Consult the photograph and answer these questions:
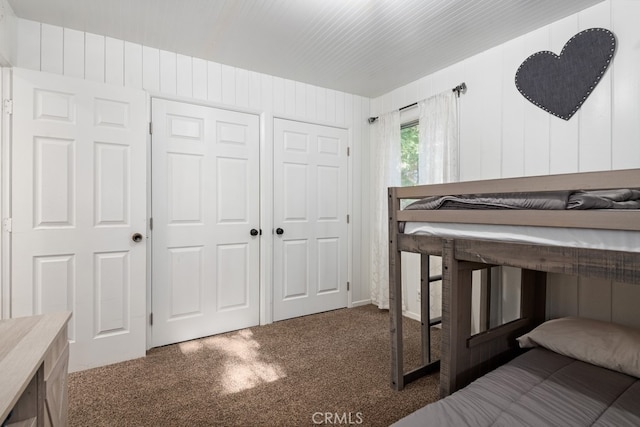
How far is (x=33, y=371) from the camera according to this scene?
32.3 inches

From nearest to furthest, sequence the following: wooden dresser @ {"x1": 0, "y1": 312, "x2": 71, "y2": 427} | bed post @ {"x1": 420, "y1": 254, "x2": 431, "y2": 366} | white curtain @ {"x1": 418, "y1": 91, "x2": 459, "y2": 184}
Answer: wooden dresser @ {"x1": 0, "y1": 312, "x2": 71, "y2": 427} < bed post @ {"x1": 420, "y1": 254, "x2": 431, "y2": 366} < white curtain @ {"x1": 418, "y1": 91, "x2": 459, "y2": 184}

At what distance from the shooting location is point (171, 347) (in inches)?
101

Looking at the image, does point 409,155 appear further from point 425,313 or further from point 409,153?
point 425,313

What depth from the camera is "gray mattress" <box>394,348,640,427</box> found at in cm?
115

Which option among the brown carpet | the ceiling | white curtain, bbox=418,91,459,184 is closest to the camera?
the brown carpet

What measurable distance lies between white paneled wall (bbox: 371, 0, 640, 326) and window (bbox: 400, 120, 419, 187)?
1.61ft

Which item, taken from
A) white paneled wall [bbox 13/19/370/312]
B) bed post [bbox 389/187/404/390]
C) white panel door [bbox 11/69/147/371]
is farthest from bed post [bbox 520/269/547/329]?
white panel door [bbox 11/69/147/371]

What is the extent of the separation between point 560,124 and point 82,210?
10.6ft

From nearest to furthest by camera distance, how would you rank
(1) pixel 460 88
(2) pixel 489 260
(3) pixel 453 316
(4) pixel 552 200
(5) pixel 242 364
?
(4) pixel 552 200
(2) pixel 489 260
(3) pixel 453 316
(5) pixel 242 364
(1) pixel 460 88

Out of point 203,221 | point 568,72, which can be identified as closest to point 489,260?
point 568,72

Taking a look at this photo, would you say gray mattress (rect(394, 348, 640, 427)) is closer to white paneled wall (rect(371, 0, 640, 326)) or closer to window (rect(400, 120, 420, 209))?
white paneled wall (rect(371, 0, 640, 326))

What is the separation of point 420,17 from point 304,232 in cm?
202

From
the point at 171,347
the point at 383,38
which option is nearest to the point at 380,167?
the point at 383,38

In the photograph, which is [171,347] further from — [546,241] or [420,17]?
[420,17]
